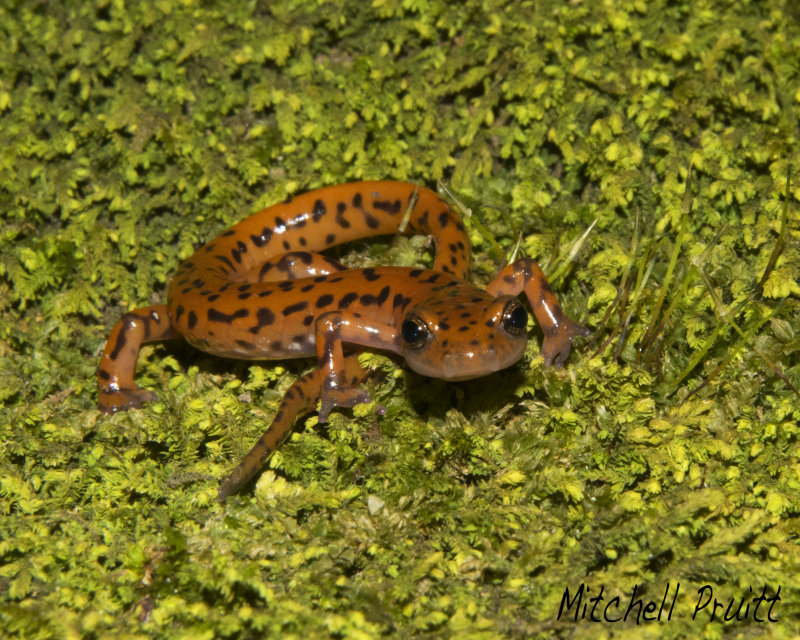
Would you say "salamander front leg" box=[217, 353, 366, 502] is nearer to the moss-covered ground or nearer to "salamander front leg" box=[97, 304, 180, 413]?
the moss-covered ground

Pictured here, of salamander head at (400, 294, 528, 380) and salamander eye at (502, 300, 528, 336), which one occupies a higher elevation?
salamander eye at (502, 300, 528, 336)

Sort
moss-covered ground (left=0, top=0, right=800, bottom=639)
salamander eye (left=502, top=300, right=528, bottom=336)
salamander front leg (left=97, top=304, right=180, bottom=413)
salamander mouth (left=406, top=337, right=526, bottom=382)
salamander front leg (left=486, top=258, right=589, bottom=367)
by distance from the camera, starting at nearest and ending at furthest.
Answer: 1. moss-covered ground (left=0, top=0, right=800, bottom=639)
2. salamander mouth (left=406, top=337, right=526, bottom=382)
3. salamander eye (left=502, top=300, right=528, bottom=336)
4. salamander front leg (left=486, top=258, right=589, bottom=367)
5. salamander front leg (left=97, top=304, right=180, bottom=413)

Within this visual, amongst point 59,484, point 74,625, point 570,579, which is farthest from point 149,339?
point 570,579

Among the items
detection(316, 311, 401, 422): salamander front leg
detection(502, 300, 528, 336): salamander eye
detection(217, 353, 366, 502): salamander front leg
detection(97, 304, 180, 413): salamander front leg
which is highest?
detection(502, 300, 528, 336): salamander eye

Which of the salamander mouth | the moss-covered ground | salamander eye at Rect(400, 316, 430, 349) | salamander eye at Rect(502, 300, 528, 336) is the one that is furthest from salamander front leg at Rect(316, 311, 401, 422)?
salamander eye at Rect(502, 300, 528, 336)

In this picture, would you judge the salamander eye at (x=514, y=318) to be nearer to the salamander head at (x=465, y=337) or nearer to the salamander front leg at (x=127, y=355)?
the salamander head at (x=465, y=337)

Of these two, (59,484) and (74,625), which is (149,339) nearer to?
(59,484)

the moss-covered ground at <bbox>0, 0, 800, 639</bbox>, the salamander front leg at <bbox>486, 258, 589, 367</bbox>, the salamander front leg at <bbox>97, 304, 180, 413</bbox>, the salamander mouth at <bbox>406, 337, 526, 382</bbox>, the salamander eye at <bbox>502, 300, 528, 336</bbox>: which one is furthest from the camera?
the salamander front leg at <bbox>97, 304, 180, 413</bbox>
